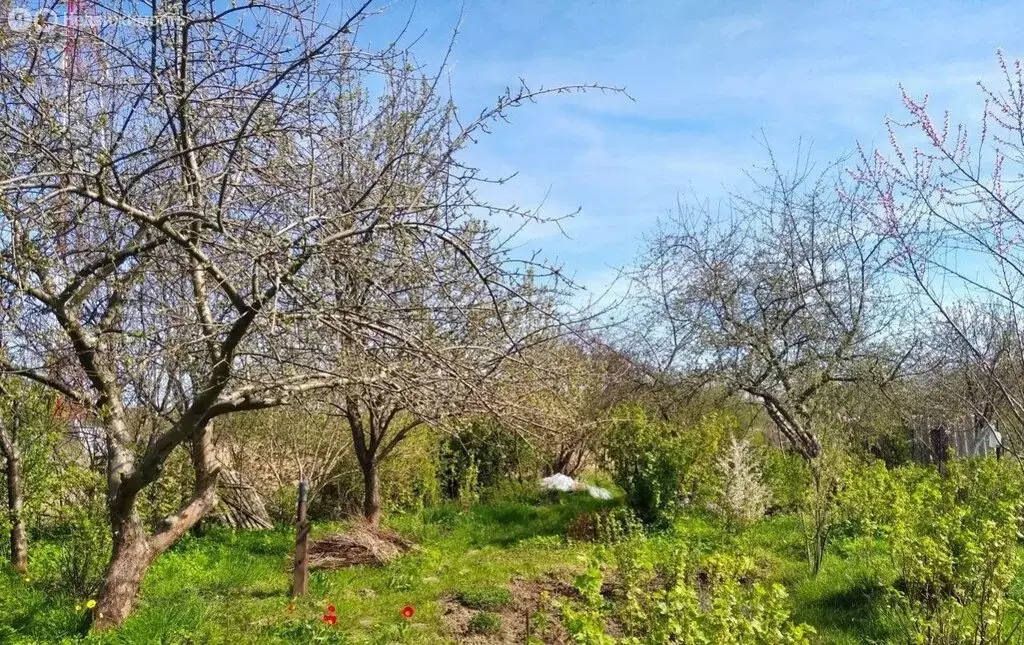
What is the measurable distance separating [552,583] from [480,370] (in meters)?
3.07

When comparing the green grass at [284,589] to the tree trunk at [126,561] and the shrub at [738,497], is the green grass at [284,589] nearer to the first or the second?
the tree trunk at [126,561]

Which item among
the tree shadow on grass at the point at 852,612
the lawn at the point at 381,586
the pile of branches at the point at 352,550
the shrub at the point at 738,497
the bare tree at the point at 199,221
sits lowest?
the tree shadow on grass at the point at 852,612

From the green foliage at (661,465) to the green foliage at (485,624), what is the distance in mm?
4557

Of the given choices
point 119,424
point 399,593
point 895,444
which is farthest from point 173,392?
point 895,444

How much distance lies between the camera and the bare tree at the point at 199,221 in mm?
3686

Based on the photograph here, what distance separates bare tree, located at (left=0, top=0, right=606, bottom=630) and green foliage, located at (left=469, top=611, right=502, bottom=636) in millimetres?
2048

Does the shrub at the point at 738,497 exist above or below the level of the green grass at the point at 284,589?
above

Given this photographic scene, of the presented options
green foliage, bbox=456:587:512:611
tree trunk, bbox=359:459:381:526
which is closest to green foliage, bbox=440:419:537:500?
tree trunk, bbox=359:459:381:526

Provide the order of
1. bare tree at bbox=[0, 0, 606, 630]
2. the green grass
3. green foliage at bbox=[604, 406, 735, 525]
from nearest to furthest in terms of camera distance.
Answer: bare tree at bbox=[0, 0, 606, 630] < the green grass < green foliage at bbox=[604, 406, 735, 525]

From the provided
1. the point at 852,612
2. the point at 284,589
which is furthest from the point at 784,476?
the point at 284,589

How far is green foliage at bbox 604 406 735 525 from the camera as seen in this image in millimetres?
9773

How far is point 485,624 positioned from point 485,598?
0.58m

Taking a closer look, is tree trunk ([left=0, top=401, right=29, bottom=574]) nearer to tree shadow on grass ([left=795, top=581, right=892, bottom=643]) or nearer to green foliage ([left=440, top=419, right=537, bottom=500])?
tree shadow on grass ([left=795, top=581, right=892, bottom=643])

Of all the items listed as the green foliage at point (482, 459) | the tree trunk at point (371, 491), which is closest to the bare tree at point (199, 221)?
the tree trunk at point (371, 491)
